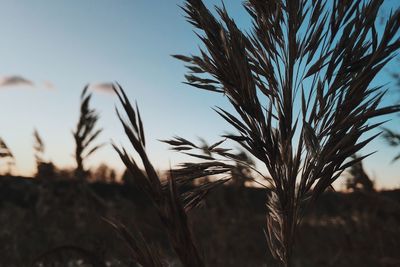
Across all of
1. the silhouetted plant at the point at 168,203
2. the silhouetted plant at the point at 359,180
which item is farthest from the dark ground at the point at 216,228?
the silhouetted plant at the point at 168,203

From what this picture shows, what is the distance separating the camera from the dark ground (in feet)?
12.5

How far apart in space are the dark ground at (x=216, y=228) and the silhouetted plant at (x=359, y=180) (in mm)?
185

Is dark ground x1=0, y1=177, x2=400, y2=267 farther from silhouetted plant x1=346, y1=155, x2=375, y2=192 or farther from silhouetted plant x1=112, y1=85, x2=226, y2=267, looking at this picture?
silhouetted plant x1=112, y1=85, x2=226, y2=267

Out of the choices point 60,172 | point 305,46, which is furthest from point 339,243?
point 305,46

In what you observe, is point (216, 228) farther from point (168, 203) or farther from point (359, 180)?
point (168, 203)

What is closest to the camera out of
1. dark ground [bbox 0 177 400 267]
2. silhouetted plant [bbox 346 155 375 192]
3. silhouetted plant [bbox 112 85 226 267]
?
silhouetted plant [bbox 112 85 226 267]

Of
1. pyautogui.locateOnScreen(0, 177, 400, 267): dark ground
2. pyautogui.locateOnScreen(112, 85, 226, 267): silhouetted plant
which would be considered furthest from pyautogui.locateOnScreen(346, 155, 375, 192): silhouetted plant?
pyautogui.locateOnScreen(112, 85, 226, 267): silhouetted plant

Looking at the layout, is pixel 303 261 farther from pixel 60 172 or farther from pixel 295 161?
pixel 295 161

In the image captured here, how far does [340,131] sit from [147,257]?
758mm

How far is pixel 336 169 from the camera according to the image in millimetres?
1375

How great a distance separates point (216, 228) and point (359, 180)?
2200mm

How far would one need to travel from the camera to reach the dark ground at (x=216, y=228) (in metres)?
3.81

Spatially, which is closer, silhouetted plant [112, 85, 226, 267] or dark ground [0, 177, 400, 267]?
silhouetted plant [112, 85, 226, 267]

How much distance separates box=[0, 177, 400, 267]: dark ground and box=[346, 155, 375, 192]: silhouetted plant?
185mm
